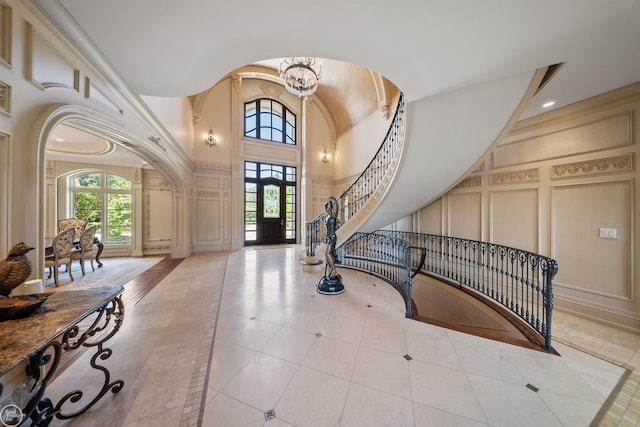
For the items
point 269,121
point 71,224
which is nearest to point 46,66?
point 71,224

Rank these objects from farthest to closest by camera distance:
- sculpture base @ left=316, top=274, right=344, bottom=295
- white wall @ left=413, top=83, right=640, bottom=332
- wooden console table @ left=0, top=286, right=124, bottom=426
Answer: sculpture base @ left=316, top=274, right=344, bottom=295 → white wall @ left=413, top=83, right=640, bottom=332 → wooden console table @ left=0, top=286, right=124, bottom=426

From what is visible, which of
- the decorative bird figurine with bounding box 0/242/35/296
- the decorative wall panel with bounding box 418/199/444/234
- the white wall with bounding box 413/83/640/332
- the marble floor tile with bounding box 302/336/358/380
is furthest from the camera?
the decorative wall panel with bounding box 418/199/444/234

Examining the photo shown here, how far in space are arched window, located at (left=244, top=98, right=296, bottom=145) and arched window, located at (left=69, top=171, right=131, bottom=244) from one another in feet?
14.5

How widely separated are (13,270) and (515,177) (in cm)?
606

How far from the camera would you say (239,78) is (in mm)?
7195

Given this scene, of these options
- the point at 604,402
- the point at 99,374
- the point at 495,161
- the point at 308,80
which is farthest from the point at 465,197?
the point at 99,374

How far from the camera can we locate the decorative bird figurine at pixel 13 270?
1.12m

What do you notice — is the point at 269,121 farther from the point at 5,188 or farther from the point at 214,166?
the point at 5,188

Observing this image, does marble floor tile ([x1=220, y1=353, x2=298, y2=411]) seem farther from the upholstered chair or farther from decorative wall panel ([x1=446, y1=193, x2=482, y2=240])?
the upholstered chair

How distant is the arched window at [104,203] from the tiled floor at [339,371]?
5.03m

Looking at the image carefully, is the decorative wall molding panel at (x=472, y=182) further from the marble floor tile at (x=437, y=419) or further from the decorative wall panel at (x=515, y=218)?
the marble floor tile at (x=437, y=419)

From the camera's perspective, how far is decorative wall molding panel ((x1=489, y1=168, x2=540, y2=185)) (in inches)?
137

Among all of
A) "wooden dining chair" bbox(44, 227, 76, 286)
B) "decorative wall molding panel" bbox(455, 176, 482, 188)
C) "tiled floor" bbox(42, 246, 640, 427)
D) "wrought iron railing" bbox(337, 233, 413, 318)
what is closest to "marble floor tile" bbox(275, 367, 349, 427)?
"tiled floor" bbox(42, 246, 640, 427)

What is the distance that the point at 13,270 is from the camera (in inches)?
44.9
